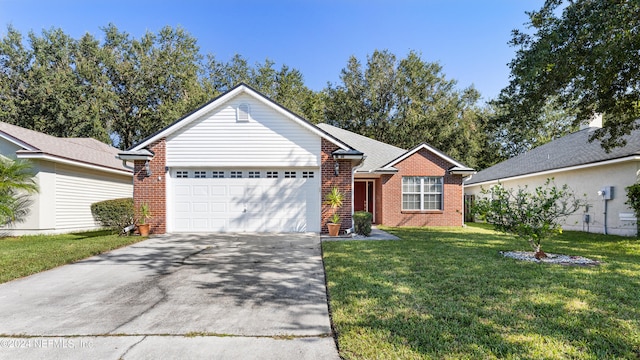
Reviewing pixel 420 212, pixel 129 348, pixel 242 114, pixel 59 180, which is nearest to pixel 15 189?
pixel 59 180

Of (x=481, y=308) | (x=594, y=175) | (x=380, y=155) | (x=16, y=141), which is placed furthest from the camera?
(x=380, y=155)

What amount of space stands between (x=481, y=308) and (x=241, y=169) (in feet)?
30.5

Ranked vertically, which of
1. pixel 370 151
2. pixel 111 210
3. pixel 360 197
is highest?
pixel 370 151

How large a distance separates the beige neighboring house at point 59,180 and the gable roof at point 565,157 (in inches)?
808

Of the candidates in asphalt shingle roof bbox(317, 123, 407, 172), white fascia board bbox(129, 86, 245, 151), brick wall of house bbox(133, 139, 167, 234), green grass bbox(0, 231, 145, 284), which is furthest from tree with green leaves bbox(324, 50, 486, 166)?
green grass bbox(0, 231, 145, 284)

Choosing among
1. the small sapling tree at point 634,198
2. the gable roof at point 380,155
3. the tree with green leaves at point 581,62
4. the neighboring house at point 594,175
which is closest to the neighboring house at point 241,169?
the gable roof at point 380,155

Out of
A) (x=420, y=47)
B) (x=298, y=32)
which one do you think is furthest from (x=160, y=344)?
(x=420, y=47)

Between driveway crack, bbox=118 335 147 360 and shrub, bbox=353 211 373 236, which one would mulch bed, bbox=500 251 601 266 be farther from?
driveway crack, bbox=118 335 147 360

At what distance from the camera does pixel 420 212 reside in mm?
15789

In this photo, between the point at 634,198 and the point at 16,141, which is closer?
the point at 634,198

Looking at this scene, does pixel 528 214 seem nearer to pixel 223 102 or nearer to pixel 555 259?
pixel 555 259

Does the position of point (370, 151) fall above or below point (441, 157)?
above

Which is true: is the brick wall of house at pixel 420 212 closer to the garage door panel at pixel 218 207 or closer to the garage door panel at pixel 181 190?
the garage door panel at pixel 218 207

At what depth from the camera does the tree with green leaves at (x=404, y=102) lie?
1179 inches
